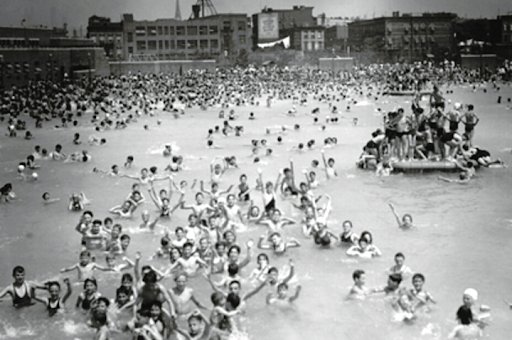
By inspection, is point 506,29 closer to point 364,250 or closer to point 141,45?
point 141,45

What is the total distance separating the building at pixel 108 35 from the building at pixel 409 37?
125 ft

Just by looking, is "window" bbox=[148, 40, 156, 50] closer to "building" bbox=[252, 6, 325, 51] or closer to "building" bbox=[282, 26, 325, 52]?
"building" bbox=[252, 6, 325, 51]

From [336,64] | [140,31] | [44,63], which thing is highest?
[140,31]

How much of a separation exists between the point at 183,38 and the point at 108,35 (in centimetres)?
1134

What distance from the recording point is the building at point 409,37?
9712 centimetres

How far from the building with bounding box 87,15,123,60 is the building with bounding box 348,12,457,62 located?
3814cm

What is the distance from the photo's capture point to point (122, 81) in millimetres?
65875

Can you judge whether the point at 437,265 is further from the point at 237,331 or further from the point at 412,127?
the point at 412,127

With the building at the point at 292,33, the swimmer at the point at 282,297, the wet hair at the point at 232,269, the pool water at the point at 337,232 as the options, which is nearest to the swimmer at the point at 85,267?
the pool water at the point at 337,232

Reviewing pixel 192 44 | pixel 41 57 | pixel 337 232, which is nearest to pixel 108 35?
pixel 192 44

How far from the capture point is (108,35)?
92.2 meters

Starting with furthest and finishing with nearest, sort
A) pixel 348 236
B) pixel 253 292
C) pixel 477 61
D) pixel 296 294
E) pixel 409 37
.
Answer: pixel 409 37 → pixel 477 61 → pixel 348 236 → pixel 253 292 → pixel 296 294

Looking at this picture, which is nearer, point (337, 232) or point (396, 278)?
point (396, 278)

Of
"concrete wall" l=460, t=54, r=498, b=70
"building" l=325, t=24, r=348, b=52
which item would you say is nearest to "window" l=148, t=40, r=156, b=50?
"building" l=325, t=24, r=348, b=52
